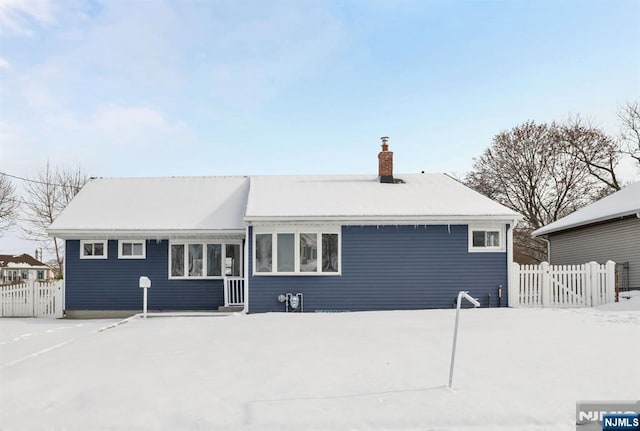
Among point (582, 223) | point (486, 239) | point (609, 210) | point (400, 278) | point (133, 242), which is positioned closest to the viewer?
point (400, 278)

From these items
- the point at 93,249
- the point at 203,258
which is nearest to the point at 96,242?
the point at 93,249

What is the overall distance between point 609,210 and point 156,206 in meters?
15.6

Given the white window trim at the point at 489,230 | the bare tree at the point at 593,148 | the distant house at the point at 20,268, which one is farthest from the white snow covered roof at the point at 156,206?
the distant house at the point at 20,268

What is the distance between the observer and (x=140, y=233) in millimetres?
14438

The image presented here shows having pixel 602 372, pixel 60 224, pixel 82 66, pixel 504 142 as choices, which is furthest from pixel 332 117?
pixel 504 142

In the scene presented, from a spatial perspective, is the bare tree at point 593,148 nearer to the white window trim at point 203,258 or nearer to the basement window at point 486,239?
the basement window at point 486,239

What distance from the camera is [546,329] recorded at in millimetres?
9148

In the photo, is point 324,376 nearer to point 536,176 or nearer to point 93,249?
point 93,249

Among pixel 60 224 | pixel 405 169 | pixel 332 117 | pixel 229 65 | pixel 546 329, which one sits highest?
pixel 229 65

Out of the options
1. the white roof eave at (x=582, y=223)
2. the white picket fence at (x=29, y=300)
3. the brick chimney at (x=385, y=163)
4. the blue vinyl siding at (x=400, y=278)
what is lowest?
the white picket fence at (x=29, y=300)

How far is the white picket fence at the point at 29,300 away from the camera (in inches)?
590

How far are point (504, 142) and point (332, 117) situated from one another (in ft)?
57.8

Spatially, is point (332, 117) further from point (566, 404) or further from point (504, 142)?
point (504, 142)

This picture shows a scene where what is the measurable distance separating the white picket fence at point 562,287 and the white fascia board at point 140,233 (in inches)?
325
